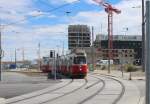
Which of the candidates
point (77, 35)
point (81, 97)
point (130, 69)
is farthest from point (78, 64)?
point (77, 35)

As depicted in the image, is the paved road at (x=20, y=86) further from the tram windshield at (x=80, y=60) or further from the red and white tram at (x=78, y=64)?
the tram windshield at (x=80, y=60)

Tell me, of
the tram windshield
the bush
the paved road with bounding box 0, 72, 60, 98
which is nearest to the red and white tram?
the tram windshield

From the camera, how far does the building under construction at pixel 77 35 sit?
370 feet

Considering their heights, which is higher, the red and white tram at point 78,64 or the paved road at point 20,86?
the red and white tram at point 78,64

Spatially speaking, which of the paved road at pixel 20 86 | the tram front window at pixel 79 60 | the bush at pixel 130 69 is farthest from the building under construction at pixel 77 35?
the paved road at pixel 20 86

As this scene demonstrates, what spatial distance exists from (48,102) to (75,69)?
2991 centimetres

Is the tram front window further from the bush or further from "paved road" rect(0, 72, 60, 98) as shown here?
the bush

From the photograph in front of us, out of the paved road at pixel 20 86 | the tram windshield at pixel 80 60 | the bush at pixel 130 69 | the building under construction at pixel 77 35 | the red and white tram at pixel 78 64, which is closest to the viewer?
the paved road at pixel 20 86

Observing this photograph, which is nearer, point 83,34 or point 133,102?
point 133,102

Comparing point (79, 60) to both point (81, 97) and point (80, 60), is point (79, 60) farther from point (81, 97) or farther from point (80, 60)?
point (81, 97)

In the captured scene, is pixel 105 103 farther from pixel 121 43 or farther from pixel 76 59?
pixel 121 43

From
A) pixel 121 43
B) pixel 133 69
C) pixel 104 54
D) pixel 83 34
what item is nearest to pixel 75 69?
pixel 133 69

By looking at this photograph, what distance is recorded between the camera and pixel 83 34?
393ft

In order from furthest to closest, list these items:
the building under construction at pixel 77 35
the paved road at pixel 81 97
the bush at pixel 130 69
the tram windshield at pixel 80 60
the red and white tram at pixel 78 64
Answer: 1. the building under construction at pixel 77 35
2. the bush at pixel 130 69
3. the tram windshield at pixel 80 60
4. the red and white tram at pixel 78 64
5. the paved road at pixel 81 97
